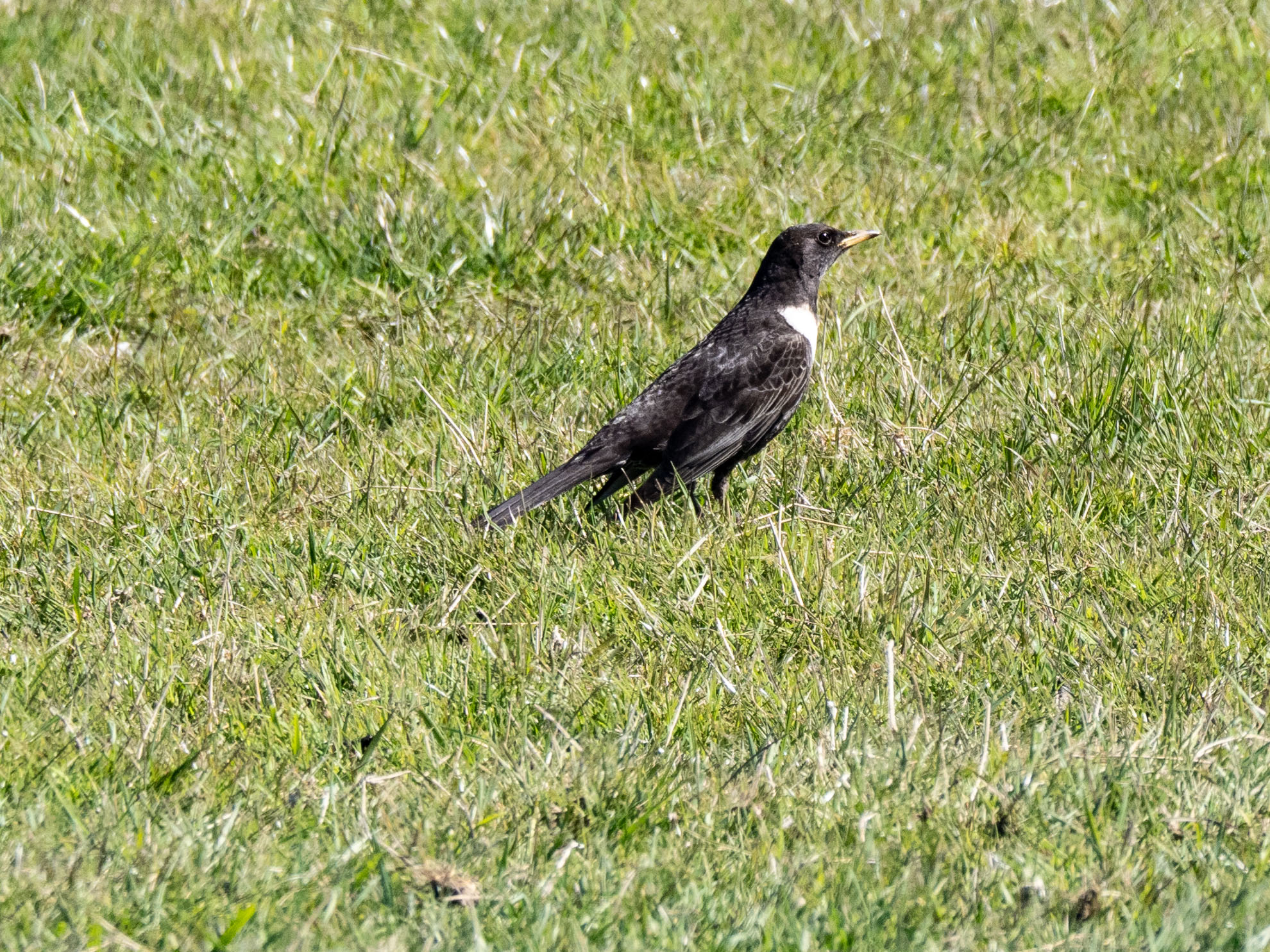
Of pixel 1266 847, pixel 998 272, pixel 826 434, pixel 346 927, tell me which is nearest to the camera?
pixel 346 927

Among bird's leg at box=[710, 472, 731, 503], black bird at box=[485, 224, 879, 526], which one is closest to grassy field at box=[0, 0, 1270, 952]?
bird's leg at box=[710, 472, 731, 503]

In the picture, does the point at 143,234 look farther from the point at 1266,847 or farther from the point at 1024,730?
the point at 1266,847

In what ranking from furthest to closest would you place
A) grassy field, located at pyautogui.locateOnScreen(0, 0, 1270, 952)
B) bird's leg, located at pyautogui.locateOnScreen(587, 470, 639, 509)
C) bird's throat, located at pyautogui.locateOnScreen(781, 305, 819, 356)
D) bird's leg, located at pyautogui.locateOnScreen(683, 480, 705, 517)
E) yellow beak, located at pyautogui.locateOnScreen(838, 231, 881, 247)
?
yellow beak, located at pyautogui.locateOnScreen(838, 231, 881, 247)
bird's throat, located at pyautogui.locateOnScreen(781, 305, 819, 356)
bird's leg, located at pyautogui.locateOnScreen(683, 480, 705, 517)
bird's leg, located at pyautogui.locateOnScreen(587, 470, 639, 509)
grassy field, located at pyautogui.locateOnScreen(0, 0, 1270, 952)

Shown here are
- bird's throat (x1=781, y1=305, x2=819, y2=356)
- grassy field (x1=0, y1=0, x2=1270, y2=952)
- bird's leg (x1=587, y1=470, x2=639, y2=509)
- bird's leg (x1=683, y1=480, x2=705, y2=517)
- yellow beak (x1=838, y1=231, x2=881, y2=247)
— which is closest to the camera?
grassy field (x1=0, y1=0, x2=1270, y2=952)

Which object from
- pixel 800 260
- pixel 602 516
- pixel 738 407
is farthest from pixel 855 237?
pixel 602 516

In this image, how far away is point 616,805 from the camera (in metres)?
3.25

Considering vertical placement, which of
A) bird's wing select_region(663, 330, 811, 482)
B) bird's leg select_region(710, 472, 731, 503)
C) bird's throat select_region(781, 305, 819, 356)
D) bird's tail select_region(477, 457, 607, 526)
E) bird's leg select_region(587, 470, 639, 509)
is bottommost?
bird's leg select_region(710, 472, 731, 503)

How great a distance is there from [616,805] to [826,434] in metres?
2.78

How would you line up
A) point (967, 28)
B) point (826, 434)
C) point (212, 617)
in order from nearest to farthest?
point (212, 617), point (826, 434), point (967, 28)

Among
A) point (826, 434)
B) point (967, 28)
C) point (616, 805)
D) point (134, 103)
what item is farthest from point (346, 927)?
point (967, 28)

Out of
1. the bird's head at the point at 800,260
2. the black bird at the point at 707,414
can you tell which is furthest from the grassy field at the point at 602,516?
the bird's head at the point at 800,260

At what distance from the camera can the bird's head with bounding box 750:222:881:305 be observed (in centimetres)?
620

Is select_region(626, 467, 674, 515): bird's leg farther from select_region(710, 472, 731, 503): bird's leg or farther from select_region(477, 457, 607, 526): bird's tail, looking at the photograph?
select_region(710, 472, 731, 503): bird's leg

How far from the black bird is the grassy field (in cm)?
18
